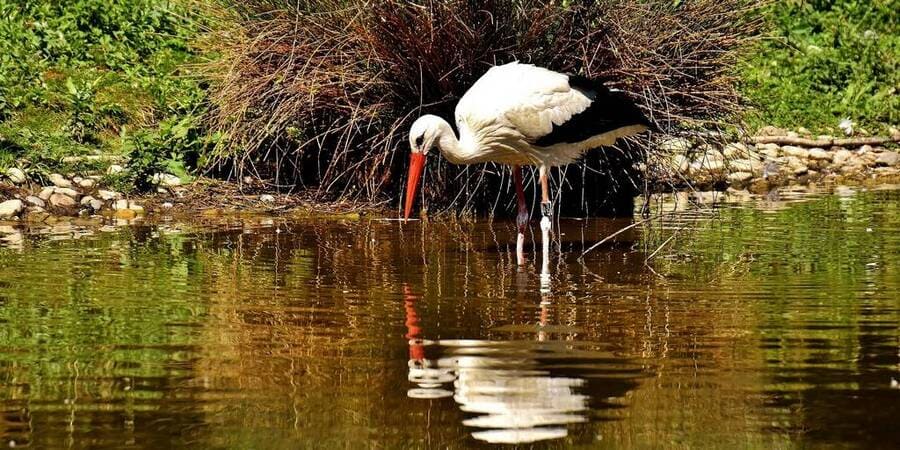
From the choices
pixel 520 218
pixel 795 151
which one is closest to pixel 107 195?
pixel 520 218

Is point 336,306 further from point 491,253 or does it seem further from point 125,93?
point 125,93

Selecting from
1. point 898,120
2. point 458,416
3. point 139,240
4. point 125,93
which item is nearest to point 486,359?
point 458,416

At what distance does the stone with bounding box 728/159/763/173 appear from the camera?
14211 millimetres

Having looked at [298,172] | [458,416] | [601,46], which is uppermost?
[601,46]

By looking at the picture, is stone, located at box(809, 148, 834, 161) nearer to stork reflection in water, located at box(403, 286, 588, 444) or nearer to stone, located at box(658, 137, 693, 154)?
stone, located at box(658, 137, 693, 154)

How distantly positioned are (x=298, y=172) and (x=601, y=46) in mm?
2812

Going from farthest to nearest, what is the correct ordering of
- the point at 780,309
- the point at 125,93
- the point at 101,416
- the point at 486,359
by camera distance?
the point at 125,93 → the point at 780,309 → the point at 486,359 → the point at 101,416

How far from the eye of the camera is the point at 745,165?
1441 centimetres

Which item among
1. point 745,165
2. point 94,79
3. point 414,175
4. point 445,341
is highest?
point 94,79

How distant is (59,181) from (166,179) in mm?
880

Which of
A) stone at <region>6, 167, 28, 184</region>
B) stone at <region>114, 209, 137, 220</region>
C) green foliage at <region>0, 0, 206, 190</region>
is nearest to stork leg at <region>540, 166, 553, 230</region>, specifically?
stone at <region>114, 209, 137, 220</region>

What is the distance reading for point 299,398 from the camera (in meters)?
5.00

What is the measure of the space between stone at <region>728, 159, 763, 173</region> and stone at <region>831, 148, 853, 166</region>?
969 millimetres

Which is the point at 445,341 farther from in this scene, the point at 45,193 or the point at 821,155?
the point at 821,155
